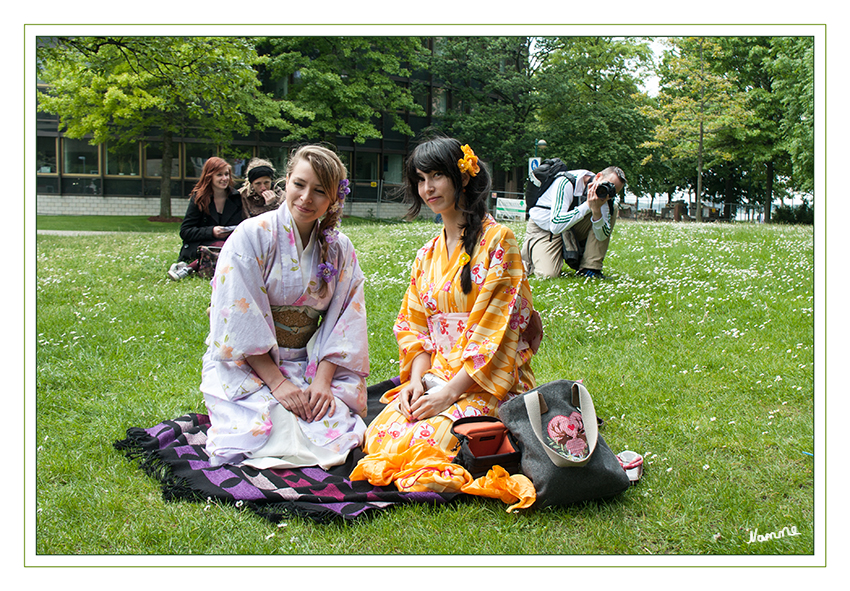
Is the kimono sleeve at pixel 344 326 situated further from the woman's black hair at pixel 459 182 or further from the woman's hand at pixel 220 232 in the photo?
the woman's hand at pixel 220 232

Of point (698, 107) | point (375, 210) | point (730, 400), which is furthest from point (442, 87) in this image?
point (730, 400)

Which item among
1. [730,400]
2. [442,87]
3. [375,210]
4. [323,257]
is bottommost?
[730,400]

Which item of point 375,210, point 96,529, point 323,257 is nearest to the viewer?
point 96,529

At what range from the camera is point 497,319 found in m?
3.31

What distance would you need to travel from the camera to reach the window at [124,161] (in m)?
24.1

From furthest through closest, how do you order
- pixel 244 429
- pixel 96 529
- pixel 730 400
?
pixel 730 400 < pixel 244 429 < pixel 96 529

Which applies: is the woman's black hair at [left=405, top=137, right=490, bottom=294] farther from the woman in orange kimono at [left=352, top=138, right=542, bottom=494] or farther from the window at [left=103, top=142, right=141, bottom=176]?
the window at [left=103, top=142, right=141, bottom=176]

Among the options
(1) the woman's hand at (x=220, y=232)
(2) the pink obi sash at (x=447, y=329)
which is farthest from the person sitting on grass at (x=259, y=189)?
(2) the pink obi sash at (x=447, y=329)

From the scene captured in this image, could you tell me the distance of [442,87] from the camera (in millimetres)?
28984

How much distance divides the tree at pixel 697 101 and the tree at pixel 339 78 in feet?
31.8

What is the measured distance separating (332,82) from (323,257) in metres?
21.5

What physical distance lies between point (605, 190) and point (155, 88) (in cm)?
1540

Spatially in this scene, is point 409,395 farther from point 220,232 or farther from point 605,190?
point 220,232

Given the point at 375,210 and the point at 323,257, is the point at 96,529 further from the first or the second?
the point at 375,210
